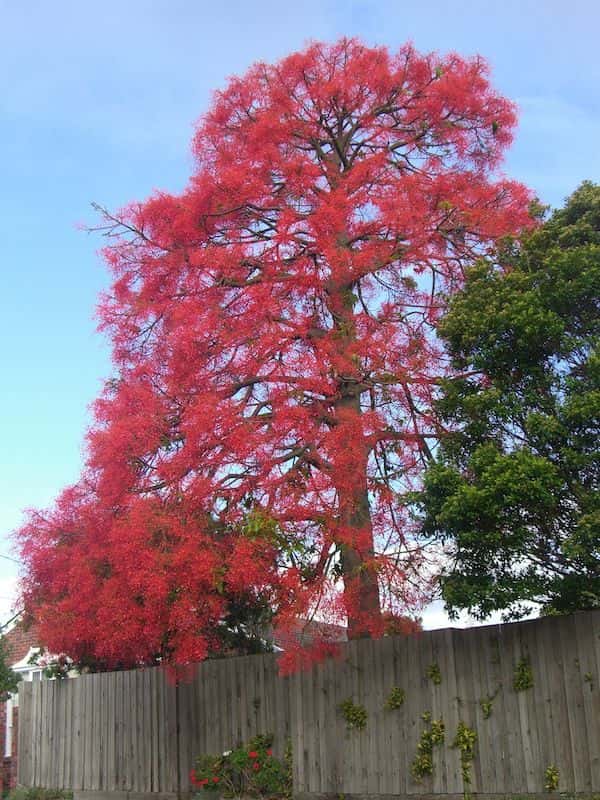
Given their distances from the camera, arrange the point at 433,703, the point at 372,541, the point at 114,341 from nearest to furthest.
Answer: the point at 433,703 < the point at 372,541 < the point at 114,341

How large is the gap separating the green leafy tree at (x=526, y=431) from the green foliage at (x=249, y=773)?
4.14m

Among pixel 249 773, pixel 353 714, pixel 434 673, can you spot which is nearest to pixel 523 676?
pixel 434 673

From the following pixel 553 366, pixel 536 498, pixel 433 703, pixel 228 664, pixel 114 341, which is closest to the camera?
pixel 536 498

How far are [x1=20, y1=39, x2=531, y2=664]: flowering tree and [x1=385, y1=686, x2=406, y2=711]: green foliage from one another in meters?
1.05

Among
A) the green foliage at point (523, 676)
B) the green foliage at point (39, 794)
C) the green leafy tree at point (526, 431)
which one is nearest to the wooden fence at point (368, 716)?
the green foliage at point (523, 676)

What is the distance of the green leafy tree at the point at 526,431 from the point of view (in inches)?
381

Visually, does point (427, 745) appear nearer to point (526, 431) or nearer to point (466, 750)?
point (466, 750)

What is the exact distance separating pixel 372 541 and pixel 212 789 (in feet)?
13.7

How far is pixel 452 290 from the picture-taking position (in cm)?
1519

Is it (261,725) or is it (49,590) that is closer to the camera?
(261,725)

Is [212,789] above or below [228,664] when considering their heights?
below

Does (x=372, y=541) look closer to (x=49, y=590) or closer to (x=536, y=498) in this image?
(x=536, y=498)

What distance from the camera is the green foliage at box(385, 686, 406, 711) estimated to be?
11766mm

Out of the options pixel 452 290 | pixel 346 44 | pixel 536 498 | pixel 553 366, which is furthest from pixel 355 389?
pixel 346 44
